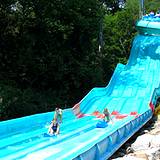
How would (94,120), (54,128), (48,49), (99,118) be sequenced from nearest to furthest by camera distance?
(54,128) < (94,120) < (99,118) < (48,49)

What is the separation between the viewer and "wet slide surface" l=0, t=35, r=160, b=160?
29.9 ft

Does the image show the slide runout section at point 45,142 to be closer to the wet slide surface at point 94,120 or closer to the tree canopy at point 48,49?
the wet slide surface at point 94,120

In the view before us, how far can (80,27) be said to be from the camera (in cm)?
1848

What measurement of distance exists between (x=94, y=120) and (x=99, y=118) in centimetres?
Result: 44

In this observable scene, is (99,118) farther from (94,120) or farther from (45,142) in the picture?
(45,142)

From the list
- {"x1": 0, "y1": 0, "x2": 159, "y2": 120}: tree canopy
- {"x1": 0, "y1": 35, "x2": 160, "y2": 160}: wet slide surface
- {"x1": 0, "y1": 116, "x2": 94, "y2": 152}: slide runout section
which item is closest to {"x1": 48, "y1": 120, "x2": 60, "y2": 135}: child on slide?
{"x1": 0, "y1": 35, "x2": 160, "y2": 160}: wet slide surface

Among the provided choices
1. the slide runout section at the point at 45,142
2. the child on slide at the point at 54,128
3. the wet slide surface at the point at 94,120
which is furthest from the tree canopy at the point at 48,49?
the child on slide at the point at 54,128

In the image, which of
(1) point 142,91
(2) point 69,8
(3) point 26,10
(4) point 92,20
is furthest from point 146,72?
(3) point 26,10

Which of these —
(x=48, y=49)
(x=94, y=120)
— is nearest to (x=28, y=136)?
(x=94, y=120)

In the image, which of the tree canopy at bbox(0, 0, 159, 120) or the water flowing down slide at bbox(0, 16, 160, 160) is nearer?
the water flowing down slide at bbox(0, 16, 160, 160)

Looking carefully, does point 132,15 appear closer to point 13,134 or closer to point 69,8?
point 69,8

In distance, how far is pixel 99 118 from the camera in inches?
574

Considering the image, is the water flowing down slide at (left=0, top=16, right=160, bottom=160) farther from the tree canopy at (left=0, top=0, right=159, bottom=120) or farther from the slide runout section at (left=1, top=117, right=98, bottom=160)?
the tree canopy at (left=0, top=0, right=159, bottom=120)

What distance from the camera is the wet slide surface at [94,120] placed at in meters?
9.11
